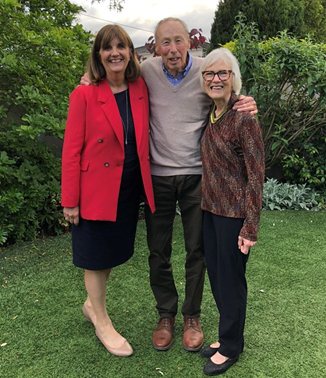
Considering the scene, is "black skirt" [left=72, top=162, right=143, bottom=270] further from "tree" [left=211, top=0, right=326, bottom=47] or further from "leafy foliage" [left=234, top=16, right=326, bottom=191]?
"tree" [left=211, top=0, right=326, bottom=47]

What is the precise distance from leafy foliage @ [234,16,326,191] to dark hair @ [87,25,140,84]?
12.2 ft

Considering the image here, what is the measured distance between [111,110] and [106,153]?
23 centimetres

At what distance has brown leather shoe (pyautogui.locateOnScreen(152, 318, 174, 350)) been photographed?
2.74 m

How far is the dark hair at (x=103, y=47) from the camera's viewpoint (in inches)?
93.1

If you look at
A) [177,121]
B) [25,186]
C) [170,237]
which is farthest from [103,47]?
[25,186]

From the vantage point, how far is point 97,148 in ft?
7.82

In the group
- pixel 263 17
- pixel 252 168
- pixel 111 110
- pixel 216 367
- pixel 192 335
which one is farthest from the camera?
pixel 263 17

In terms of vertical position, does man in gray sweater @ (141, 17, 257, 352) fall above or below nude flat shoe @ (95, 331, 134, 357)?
above

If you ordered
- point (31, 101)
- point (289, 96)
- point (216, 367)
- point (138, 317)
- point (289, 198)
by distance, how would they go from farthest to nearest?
point (289, 96), point (289, 198), point (31, 101), point (138, 317), point (216, 367)

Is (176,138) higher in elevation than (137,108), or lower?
lower

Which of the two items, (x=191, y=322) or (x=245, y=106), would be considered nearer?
(x=245, y=106)

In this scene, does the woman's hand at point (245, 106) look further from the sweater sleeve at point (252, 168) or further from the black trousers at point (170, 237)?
the black trousers at point (170, 237)

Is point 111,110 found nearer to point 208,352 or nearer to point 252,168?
point 252,168

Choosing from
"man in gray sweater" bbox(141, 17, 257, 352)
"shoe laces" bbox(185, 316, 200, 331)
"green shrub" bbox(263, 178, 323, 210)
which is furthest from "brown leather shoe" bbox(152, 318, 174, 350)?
"green shrub" bbox(263, 178, 323, 210)
